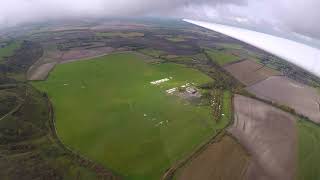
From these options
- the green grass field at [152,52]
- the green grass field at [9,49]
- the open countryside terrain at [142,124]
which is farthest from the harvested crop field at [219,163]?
the green grass field at [9,49]

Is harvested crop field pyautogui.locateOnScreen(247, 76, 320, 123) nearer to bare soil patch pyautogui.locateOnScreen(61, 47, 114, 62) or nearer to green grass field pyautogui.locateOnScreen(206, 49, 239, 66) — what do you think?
green grass field pyautogui.locateOnScreen(206, 49, 239, 66)

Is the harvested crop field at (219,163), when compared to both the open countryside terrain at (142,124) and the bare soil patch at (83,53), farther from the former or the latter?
the bare soil patch at (83,53)

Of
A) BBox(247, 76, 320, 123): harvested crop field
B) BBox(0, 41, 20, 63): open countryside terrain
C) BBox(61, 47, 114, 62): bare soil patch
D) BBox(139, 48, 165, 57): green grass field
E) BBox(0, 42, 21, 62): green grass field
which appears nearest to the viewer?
BBox(247, 76, 320, 123): harvested crop field

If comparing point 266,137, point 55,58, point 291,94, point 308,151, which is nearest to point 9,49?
point 55,58

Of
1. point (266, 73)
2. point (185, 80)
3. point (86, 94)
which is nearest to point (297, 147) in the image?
point (185, 80)

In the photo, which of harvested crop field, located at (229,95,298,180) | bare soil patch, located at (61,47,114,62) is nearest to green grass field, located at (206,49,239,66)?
bare soil patch, located at (61,47,114,62)

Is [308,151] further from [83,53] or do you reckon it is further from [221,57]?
[83,53]
